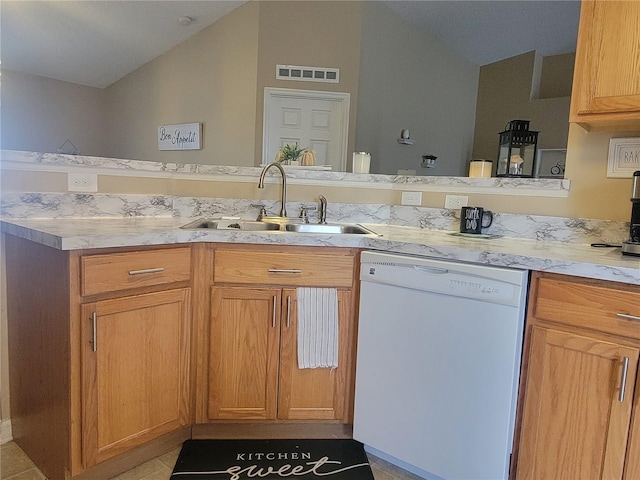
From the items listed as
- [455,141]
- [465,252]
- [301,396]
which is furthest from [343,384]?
[455,141]

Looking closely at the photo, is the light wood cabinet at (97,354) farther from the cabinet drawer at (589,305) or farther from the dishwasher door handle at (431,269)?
the cabinet drawer at (589,305)

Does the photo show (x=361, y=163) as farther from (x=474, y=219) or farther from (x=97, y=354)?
(x=97, y=354)

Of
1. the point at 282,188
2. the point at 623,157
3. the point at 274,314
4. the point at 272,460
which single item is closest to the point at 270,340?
the point at 274,314

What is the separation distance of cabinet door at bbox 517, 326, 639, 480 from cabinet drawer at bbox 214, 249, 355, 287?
2.38 feet

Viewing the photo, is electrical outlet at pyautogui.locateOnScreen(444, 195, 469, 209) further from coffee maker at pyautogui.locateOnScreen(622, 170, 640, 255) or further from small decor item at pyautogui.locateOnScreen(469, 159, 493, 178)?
coffee maker at pyautogui.locateOnScreen(622, 170, 640, 255)

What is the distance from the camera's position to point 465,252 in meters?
1.44

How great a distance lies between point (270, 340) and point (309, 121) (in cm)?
311

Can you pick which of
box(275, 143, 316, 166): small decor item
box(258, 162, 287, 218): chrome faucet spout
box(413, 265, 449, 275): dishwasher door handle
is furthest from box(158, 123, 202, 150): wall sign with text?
box(413, 265, 449, 275): dishwasher door handle

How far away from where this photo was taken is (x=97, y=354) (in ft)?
4.66

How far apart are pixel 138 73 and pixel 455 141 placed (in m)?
4.52

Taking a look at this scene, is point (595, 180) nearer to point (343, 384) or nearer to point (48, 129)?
point (343, 384)

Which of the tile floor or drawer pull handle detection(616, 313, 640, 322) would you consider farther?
the tile floor

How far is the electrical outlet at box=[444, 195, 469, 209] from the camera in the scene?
207 centimetres

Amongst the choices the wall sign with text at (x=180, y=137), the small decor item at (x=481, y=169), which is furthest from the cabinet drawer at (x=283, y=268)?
the wall sign with text at (x=180, y=137)
